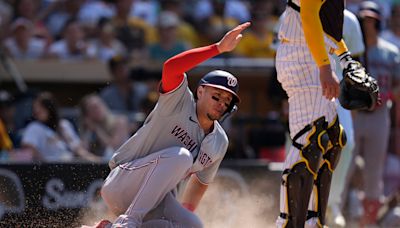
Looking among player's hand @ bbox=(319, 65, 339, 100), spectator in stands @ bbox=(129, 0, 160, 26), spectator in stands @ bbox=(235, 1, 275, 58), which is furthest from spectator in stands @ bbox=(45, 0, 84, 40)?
player's hand @ bbox=(319, 65, 339, 100)

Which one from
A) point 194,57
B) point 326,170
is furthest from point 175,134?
point 326,170

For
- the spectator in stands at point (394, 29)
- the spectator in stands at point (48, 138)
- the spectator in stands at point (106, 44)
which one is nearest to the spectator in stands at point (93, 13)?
the spectator in stands at point (106, 44)

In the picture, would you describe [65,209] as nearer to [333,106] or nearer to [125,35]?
[333,106]

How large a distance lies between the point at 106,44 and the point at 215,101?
6.65 m

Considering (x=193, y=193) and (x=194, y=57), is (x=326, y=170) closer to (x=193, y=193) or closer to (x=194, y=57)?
(x=193, y=193)

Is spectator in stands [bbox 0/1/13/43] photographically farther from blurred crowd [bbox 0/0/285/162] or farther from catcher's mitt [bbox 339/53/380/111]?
catcher's mitt [bbox 339/53/380/111]

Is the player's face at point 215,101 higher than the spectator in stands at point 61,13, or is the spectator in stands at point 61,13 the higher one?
the player's face at point 215,101

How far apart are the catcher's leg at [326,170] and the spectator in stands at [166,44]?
6.33 m

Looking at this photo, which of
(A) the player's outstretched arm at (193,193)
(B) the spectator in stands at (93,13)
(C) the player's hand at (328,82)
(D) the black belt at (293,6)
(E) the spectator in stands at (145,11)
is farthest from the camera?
(E) the spectator in stands at (145,11)

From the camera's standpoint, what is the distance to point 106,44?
41.4 feet

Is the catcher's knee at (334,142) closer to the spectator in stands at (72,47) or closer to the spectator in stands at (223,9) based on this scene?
the spectator in stands at (72,47)

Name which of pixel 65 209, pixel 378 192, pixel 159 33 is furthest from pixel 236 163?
pixel 159 33

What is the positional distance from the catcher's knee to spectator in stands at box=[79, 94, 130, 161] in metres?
4.86

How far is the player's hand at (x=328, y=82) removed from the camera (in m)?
5.87
